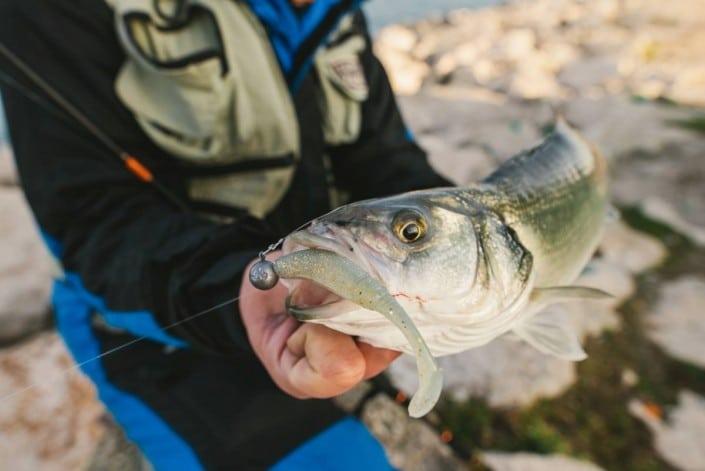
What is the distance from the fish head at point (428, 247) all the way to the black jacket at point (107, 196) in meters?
0.59

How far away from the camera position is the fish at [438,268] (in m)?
1.02

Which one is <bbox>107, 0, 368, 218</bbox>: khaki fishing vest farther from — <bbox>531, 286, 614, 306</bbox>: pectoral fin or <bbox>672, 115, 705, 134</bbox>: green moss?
<bbox>672, 115, 705, 134</bbox>: green moss

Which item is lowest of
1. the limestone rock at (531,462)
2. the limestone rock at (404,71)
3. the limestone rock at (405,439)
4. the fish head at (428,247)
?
the limestone rock at (404,71)

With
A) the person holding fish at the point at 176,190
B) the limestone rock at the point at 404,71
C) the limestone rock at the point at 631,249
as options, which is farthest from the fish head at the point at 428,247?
the limestone rock at the point at 404,71

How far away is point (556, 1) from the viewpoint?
70.9ft

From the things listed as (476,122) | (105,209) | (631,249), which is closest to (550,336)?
(105,209)

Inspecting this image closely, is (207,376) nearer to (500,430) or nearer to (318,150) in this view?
(318,150)

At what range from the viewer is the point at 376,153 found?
3244 millimetres

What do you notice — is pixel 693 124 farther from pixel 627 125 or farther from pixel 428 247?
pixel 428 247

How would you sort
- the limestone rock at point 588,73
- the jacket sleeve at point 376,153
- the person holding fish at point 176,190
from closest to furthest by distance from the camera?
the person holding fish at point 176,190
the jacket sleeve at point 376,153
the limestone rock at point 588,73

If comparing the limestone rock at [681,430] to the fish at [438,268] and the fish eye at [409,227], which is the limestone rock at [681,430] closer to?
the fish at [438,268]

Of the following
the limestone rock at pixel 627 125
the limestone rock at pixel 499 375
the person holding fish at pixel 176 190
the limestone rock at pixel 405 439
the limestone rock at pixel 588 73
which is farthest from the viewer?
the limestone rock at pixel 588 73

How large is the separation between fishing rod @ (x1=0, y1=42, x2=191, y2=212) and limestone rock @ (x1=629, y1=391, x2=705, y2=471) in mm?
2823

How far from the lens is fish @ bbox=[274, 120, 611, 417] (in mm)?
1020
